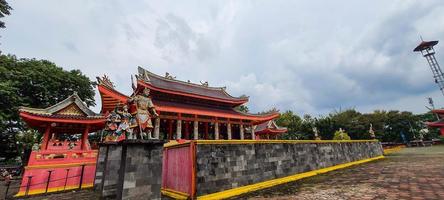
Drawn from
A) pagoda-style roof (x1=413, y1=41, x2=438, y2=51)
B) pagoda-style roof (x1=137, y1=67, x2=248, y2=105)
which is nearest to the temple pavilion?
pagoda-style roof (x1=137, y1=67, x2=248, y2=105)

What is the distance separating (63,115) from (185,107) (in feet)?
27.3

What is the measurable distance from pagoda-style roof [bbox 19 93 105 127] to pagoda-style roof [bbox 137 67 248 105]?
458 cm

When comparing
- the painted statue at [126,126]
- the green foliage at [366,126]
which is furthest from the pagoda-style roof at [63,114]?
the green foliage at [366,126]

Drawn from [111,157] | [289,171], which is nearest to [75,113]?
[111,157]

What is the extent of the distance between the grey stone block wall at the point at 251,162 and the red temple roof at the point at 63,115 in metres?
8.82

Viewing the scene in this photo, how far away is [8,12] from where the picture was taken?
11922mm

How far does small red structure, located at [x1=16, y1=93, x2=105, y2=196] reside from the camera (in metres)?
9.61

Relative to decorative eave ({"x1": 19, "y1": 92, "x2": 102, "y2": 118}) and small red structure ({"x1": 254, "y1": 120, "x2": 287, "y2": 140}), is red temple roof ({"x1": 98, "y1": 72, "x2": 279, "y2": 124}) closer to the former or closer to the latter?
decorative eave ({"x1": 19, "y1": 92, "x2": 102, "y2": 118})

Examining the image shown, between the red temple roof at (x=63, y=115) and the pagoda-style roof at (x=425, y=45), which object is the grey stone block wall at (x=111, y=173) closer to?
the red temple roof at (x=63, y=115)

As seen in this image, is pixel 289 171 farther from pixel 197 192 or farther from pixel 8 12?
pixel 8 12

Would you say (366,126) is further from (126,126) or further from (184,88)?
(126,126)

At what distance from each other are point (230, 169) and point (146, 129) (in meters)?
2.94

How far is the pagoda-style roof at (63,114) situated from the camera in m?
10.5

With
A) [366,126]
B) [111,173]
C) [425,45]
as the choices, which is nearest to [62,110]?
[111,173]
